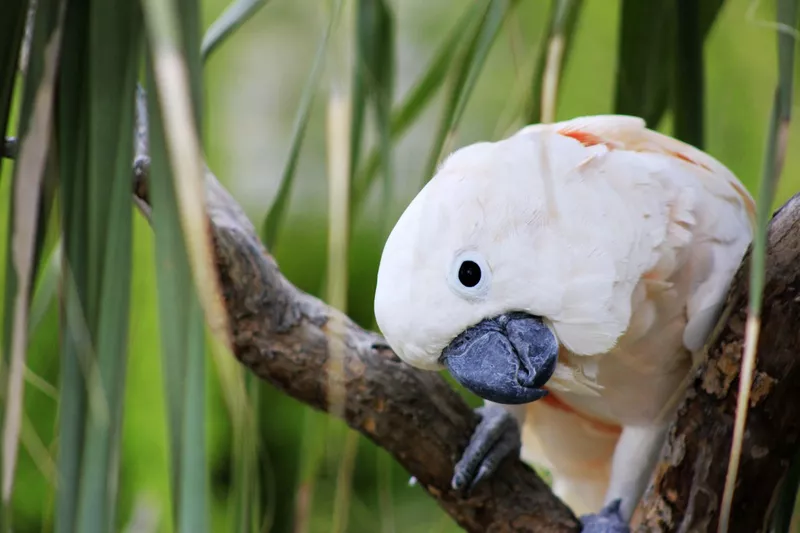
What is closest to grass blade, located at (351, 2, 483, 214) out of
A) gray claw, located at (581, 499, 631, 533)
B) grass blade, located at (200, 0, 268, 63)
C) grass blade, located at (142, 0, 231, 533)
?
grass blade, located at (200, 0, 268, 63)

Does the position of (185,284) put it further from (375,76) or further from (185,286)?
(375,76)

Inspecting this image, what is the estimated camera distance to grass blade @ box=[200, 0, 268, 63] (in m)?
0.45

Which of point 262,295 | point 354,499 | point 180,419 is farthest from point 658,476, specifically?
point 354,499

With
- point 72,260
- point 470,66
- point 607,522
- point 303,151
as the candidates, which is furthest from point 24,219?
point 303,151

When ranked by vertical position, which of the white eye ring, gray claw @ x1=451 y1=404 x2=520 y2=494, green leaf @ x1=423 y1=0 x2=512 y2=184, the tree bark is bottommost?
gray claw @ x1=451 y1=404 x2=520 y2=494

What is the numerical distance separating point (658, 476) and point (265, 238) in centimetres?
44

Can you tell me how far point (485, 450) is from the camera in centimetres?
82

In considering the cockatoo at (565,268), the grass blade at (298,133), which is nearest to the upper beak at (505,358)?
the cockatoo at (565,268)

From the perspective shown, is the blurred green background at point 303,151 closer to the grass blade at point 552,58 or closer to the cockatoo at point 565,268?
the cockatoo at point 565,268

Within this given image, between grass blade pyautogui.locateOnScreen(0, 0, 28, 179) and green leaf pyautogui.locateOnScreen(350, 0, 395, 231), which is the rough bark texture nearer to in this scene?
green leaf pyautogui.locateOnScreen(350, 0, 395, 231)

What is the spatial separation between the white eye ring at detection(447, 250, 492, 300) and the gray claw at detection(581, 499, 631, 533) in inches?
13.2

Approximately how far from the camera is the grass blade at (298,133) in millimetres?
357

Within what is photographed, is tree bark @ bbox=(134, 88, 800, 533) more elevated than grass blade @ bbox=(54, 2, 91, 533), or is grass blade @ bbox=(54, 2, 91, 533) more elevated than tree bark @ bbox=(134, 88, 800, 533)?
grass blade @ bbox=(54, 2, 91, 533)

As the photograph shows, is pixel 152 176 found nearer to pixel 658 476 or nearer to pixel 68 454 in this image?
pixel 68 454
